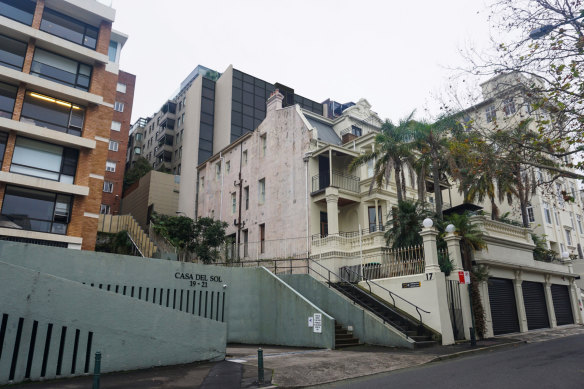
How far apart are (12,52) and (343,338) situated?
920 inches

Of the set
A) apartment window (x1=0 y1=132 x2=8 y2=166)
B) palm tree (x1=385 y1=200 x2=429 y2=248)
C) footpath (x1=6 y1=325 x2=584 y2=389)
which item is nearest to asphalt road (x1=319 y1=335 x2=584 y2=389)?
footpath (x1=6 y1=325 x2=584 y2=389)

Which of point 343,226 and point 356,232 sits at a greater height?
point 343,226

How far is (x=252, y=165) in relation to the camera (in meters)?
32.4

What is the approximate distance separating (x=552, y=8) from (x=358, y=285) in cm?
1366

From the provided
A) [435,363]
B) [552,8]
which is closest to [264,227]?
[435,363]

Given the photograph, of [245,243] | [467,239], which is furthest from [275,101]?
[467,239]

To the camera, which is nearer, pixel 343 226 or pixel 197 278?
pixel 197 278

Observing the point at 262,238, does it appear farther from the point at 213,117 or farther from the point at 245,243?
the point at 213,117

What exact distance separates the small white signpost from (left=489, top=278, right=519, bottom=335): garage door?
981 centimetres

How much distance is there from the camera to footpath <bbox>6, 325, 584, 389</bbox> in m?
9.27

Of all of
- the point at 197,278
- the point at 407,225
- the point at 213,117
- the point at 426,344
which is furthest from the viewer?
the point at 213,117

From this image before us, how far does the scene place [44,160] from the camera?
22.0 m

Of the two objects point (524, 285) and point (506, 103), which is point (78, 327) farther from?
point (524, 285)

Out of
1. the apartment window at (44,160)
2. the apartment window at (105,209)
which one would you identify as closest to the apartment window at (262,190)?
the apartment window at (44,160)
